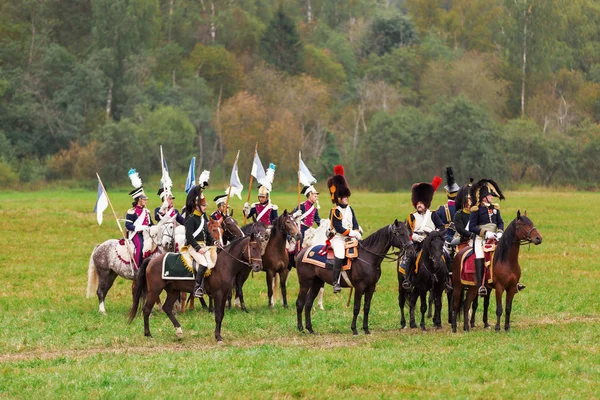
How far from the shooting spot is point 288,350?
57.6 ft

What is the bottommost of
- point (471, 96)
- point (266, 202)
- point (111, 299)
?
point (111, 299)

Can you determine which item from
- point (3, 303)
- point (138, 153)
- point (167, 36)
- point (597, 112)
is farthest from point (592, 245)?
point (167, 36)

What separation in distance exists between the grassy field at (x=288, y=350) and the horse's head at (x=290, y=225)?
5.79 ft

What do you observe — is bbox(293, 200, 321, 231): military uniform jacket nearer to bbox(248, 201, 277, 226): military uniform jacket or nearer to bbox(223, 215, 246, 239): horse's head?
bbox(248, 201, 277, 226): military uniform jacket

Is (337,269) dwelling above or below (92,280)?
above

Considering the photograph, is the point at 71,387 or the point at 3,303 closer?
the point at 71,387

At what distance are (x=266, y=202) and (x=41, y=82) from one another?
2802 inches

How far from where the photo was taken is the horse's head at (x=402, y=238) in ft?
63.5

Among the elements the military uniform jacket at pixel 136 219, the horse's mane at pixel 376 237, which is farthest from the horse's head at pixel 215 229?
the horse's mane at pixel 376 237

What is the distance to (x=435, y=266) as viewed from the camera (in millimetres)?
19672

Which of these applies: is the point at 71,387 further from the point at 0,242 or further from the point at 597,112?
the point at 597,112

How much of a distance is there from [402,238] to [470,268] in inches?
62.0

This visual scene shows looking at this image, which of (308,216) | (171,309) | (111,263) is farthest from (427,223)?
(111,263)

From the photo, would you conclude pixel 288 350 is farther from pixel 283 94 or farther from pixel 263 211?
pixel 283 94
